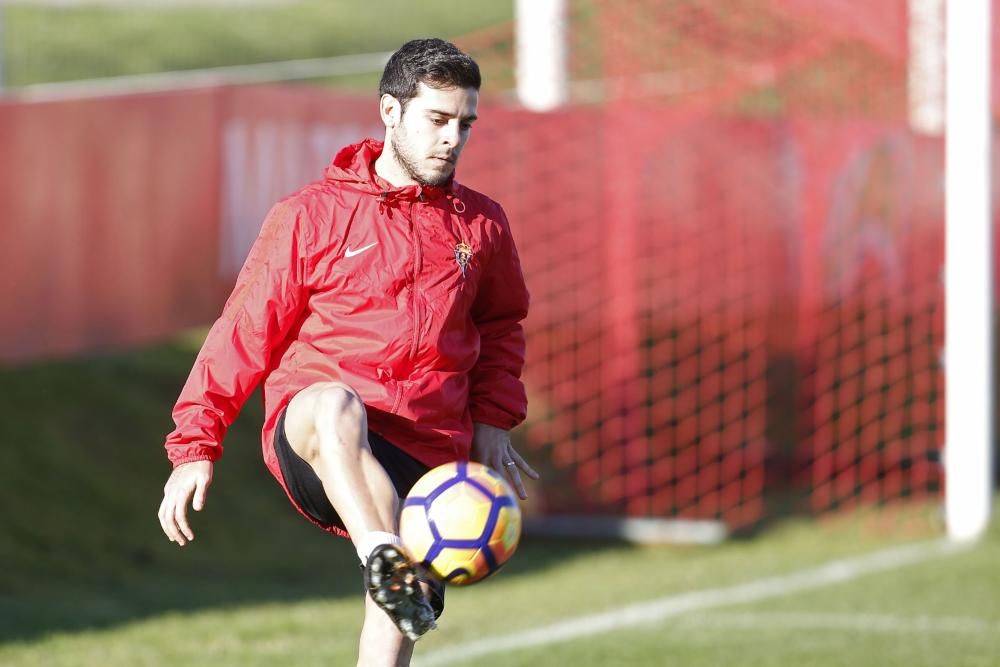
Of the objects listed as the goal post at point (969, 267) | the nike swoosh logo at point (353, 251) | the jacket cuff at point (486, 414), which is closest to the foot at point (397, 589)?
the nike swoosh logo at point (353, 251)

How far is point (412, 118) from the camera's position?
4.59 m

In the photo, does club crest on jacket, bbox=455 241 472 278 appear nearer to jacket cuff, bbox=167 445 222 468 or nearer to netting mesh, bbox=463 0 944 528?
jacket cuff, bbox=167 445 222 468

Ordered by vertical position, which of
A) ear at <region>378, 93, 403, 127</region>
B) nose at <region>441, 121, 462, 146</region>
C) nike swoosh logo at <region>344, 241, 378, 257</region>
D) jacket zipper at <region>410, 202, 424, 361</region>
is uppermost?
ear at <region>378, 93, 403, 127</region>

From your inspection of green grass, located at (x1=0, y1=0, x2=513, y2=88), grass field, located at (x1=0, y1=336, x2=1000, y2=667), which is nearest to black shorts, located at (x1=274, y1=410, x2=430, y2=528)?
grass field, located at (x1=0, y1=336, x2=1000, y2=667)

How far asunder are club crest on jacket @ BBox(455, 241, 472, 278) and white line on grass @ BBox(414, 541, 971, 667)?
9.72 feet

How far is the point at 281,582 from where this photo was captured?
31.6 feet

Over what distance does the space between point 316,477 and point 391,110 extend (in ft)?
3.31

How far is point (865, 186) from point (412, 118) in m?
8.43

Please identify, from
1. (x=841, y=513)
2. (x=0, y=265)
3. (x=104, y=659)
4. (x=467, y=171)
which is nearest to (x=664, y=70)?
(x=467, y=171)

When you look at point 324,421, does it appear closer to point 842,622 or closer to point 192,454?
point 192,454

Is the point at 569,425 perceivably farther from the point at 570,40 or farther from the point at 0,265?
the point at 0,265

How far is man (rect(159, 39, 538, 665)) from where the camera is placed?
442 centimetres

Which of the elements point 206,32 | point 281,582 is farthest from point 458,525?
point 206,32

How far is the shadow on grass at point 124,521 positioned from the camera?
8633 millimetres
